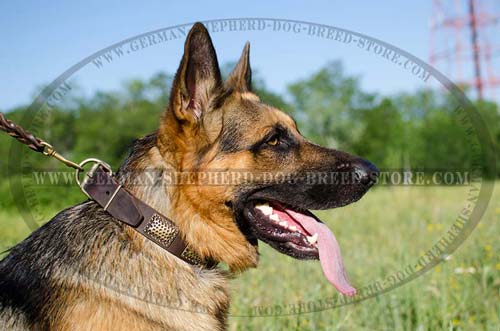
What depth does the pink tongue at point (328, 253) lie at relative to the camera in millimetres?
3672

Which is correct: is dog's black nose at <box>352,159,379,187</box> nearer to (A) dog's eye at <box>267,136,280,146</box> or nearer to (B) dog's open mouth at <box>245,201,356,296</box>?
(B) dog's open mouth at <box>245,201,356,296</box>

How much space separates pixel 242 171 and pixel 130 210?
33.3 inches

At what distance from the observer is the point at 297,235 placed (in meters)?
3.66

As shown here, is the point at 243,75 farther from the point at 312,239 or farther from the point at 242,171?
the point at 312,239

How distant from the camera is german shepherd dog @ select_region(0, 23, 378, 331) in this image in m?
3.04

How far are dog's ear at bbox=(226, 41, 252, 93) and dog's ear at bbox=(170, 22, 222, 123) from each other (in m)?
0.59

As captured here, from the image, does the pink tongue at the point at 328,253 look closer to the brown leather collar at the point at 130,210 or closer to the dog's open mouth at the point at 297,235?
the dog's open mouth at the point at 297,235

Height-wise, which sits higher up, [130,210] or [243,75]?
[243,75]

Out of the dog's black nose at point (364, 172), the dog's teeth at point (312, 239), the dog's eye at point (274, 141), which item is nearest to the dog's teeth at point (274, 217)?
the dog's teeth at point (312, 239)

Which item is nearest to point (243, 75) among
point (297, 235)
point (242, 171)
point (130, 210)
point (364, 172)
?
point (242, 171)

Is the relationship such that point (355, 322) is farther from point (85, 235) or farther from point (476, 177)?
point (476, 177)

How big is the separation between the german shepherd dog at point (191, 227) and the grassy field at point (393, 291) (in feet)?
1.65

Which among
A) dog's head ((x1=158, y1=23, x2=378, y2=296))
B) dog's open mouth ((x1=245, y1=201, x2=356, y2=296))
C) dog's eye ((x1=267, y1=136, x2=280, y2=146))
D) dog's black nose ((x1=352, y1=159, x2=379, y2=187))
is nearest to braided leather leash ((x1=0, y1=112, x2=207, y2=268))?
dog's head ((x1=158, y1=23, x2=378, y2=296))

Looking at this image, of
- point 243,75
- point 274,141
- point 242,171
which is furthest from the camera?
point 243,75
